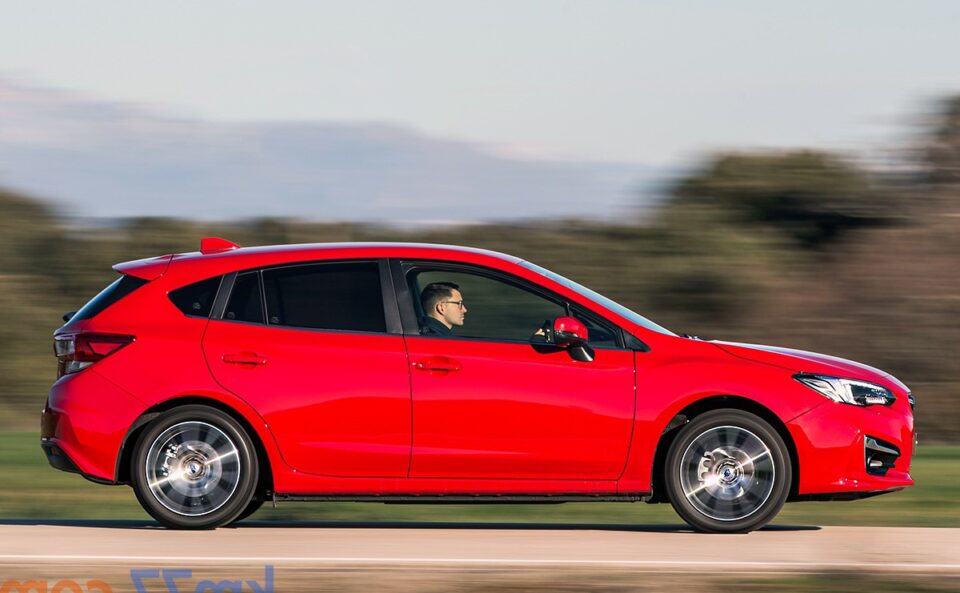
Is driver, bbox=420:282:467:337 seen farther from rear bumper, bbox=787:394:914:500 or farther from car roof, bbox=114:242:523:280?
rear bumper, bbox=787:394:914:500

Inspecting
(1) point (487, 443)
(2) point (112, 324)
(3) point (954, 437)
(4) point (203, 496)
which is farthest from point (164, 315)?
(3) point (954, 437)

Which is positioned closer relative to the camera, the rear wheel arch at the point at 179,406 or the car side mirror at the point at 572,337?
the car side mirror at the point at 572,337

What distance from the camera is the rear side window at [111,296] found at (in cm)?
857

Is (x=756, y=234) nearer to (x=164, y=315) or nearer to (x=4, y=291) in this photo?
(x=4, y=291)

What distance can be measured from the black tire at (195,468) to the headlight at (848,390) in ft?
9.91

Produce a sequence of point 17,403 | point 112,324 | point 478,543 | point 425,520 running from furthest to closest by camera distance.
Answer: point 17,403 → point 425,520 → point 112,324 → point 478,543

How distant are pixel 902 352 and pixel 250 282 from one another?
13.2 meters

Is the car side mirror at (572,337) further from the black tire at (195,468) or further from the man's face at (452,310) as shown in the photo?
the black tire at (195,468)

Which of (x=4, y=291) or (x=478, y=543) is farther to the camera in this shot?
(x=4, y=291)

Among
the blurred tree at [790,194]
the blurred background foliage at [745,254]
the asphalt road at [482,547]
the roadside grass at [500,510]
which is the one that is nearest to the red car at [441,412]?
the asphalt road at [482,547]

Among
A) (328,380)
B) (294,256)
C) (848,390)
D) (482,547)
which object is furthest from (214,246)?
(848,390)

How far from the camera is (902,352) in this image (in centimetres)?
1991

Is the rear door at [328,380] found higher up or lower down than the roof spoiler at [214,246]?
lower down

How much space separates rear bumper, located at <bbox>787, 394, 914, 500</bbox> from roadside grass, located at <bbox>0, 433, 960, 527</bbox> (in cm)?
103
